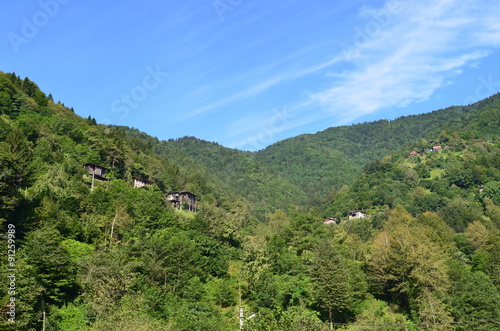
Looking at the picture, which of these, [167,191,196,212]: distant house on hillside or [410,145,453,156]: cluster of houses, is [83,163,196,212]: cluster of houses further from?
[410,145,453,156]: cluster of houses

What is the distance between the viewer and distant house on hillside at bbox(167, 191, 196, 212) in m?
101

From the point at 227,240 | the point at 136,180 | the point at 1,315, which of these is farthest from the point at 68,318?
the point at 136,180

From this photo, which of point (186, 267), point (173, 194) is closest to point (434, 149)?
point (173, 194)

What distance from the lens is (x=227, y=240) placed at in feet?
225

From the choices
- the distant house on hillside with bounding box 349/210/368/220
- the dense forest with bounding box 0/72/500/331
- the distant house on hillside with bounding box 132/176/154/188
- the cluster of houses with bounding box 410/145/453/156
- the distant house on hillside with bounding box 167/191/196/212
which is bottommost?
the dense forest with bounding box 0/72/500/331

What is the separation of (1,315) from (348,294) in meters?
35.2

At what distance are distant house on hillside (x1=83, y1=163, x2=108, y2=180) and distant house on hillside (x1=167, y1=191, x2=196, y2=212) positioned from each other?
20.0m

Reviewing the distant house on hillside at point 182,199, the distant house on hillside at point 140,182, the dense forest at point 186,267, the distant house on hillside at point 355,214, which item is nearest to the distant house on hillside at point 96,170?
the dense forest at point 186,267

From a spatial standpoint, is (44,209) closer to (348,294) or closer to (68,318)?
(68,318)

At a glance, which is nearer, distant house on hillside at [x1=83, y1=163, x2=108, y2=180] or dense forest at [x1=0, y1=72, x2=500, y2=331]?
dense forest at [x1=0, y1=72, x2=500, y2=331]

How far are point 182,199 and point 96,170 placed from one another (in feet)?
85.2

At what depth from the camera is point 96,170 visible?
83375 millimetres

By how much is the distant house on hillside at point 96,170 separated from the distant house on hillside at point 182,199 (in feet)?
65.5

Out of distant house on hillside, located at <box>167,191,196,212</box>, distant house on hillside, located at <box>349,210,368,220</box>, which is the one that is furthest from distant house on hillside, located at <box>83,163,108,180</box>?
distant house on hillside, located at <box>349,210,368,220</box>
